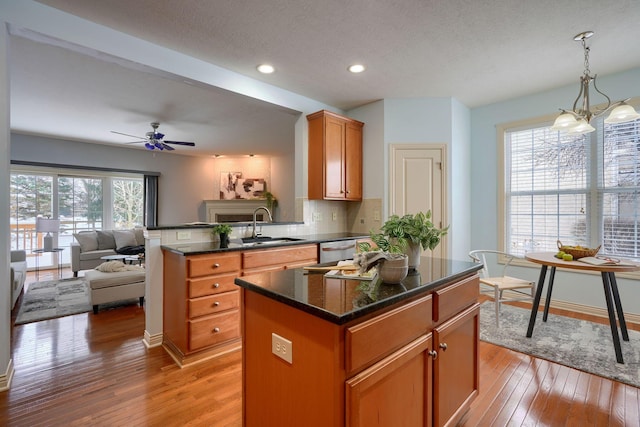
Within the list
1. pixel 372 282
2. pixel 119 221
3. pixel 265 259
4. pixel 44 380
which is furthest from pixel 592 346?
pixel 119 221

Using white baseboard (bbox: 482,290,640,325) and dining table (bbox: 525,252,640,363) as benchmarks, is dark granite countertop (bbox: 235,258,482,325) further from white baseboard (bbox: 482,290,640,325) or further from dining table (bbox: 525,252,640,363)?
white baseboard (bbox: 482,290,640,325)

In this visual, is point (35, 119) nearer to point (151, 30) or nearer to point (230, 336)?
point (151, 30)

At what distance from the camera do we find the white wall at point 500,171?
3.29m

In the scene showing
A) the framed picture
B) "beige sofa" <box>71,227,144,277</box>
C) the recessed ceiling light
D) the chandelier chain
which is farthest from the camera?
the framed picture

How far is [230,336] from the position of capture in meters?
Result: 2.64

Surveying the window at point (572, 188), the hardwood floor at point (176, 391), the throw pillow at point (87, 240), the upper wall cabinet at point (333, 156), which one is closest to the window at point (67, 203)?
the throw pillow at point (87, 240)

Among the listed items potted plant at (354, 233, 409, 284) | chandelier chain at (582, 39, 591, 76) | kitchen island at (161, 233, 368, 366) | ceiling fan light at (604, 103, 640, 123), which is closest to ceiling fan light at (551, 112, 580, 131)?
ceiling fan light at (604, 103, 640, 123)

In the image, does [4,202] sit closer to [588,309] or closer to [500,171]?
[500,171]

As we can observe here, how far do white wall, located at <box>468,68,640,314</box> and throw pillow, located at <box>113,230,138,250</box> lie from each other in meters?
6.37

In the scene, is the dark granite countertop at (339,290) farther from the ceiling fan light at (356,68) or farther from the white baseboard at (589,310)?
the white baseboard at (589,310)

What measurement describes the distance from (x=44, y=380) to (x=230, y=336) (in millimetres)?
1298

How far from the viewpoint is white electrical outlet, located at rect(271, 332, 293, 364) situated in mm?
1128

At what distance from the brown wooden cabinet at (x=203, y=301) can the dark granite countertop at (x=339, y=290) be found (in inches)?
45.7

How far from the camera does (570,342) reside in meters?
2.75
